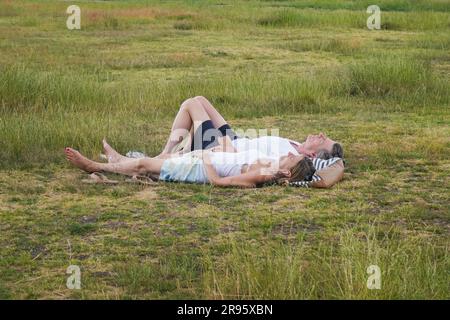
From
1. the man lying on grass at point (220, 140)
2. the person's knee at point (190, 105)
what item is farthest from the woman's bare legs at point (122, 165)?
the person's knee at point (190, 105)

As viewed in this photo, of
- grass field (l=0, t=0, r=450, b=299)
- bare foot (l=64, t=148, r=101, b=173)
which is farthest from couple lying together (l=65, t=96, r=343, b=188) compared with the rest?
grass field (l=0, t=0, r=450, b=299)

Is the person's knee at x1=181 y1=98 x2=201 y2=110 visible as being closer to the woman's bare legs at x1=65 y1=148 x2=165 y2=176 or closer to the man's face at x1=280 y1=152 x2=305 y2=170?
the woman's bare legs at x1=65 y1=148 x2=165 y2=176

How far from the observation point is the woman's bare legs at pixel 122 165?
6250 millimetres

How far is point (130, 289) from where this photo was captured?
418 cm

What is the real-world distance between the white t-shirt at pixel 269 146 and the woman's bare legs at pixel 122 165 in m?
0.58

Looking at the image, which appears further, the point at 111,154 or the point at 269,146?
the point at 111,154

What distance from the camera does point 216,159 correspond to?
20.1 feet

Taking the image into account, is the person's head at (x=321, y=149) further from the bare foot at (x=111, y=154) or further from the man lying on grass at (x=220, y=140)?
the bare foot at (x=111, y=154)

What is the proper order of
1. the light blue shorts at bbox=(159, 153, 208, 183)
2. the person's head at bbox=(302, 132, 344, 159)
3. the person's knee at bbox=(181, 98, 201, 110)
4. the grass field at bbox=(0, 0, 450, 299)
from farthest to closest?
the person's knee at bbox=(181, 98, 201, 110) < the person's head at bbox=(302, 132, 344, 159) < the light blue shorts at bbox=(159, 153, 208, 183) < the grass field at bbox=(0, 0, 450, 299)

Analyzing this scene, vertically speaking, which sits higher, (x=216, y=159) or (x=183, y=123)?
(x=183, y=123)

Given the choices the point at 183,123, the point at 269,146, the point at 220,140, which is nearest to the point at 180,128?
the point at 183,123

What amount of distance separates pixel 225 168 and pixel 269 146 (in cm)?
36

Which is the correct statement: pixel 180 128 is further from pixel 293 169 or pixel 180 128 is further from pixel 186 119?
pixel 293 169

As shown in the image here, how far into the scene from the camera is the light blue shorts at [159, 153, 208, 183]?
6.16 m
